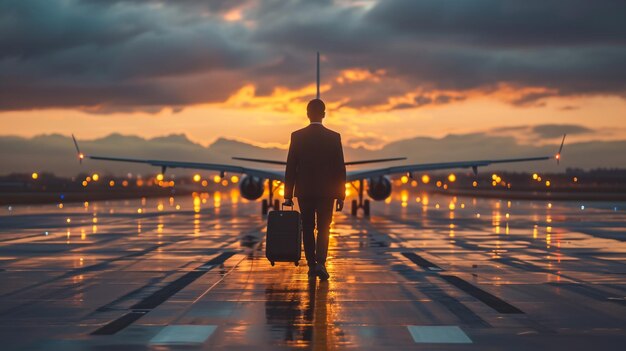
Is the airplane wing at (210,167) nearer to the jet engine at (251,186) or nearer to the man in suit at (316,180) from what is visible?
the jet engine at (251,186)

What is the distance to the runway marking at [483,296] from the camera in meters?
10.9

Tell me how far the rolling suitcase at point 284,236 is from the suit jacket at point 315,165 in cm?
42

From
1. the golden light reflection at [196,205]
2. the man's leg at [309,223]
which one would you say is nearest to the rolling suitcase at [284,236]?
the man's leg at [309,223]

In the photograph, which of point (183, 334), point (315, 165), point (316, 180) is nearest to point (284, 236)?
point (316, 180)

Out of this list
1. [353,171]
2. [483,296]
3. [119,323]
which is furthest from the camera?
[353,171]

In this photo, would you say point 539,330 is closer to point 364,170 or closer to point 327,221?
point 327,221

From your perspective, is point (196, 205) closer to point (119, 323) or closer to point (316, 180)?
point (316, 180)

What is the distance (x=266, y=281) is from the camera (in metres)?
14.3

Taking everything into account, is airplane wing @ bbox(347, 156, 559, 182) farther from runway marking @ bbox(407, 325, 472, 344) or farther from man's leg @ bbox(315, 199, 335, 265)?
runway marking @ bbox(407, 325, 472, 344)

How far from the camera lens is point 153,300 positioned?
11781 mm

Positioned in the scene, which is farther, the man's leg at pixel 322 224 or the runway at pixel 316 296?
the man's leg at pixel 322 224

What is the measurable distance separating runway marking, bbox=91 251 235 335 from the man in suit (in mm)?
1927

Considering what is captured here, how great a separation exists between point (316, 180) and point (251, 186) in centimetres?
3179

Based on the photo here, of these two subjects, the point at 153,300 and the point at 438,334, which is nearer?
the point at 438,334
